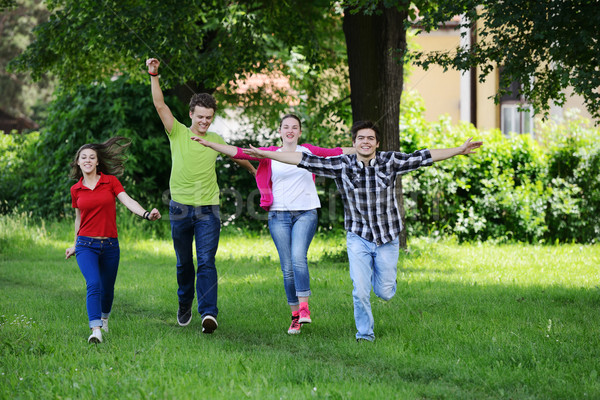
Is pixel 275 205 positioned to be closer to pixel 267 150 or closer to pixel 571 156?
pixel 267 150

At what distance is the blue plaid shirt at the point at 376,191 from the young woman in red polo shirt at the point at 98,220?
1748 millimetres

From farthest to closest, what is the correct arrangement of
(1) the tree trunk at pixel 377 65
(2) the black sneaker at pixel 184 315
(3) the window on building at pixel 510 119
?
1. (3) the window on building at pixel 510 119
2. (1) the tree trunk at pixel 377 65
3. (2) the black sneaker at pixel 184 315

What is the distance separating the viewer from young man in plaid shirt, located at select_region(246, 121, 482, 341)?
20.1ft

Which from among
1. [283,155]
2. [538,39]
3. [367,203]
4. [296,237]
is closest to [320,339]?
[296,237]

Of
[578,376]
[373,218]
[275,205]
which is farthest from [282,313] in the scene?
[578,376]

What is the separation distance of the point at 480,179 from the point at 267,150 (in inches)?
382

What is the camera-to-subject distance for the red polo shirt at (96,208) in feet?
21.0

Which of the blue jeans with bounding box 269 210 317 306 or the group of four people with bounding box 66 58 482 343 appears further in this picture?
the blue jeans with bounding box 269 210 317 306

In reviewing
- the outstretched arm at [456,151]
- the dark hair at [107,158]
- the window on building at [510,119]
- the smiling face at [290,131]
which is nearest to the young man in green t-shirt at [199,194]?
the dark hair at [107,158]

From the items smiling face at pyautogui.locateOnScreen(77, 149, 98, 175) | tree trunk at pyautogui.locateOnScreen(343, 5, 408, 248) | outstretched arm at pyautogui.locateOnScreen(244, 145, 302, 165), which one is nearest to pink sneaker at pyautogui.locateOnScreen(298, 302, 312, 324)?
outstretched arm at pyautogui.locateOnScreen(244, 145, 302, 165)

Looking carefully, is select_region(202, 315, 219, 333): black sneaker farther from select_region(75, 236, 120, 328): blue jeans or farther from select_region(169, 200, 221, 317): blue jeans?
select_region(75, 236, 120, 328): blue jeans

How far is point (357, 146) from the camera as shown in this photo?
20.3ft

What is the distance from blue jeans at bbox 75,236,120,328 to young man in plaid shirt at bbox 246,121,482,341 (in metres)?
1.63

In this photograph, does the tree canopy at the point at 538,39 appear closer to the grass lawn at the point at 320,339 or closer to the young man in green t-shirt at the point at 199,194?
the grass lawn at the point at 320,339
